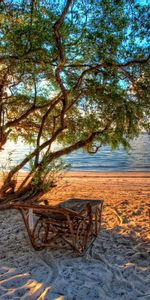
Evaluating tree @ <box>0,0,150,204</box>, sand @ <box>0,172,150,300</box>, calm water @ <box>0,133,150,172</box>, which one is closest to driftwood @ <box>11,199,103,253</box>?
sand @ <box>0,172,150,300</box>

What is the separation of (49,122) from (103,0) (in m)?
4.42

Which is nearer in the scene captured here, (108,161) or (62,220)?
(62,220)

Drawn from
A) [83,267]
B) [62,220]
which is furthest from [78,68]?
[83,267]

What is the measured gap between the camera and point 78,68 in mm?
7445

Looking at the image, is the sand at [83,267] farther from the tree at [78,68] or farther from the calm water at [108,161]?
the calm water at [108,161]

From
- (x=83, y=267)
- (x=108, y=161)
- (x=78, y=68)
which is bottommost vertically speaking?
(x=83, y=267)

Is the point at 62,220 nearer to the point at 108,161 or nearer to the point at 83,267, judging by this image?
the point at 83,267

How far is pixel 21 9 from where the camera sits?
6.03 metres

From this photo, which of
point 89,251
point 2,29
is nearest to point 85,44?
point 2,29

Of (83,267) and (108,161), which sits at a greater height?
(108,161)

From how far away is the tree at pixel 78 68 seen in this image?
5.80 meters

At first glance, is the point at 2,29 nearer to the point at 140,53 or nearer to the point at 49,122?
the point at 140,53

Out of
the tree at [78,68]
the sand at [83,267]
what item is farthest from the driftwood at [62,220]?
the tree at [78,68]

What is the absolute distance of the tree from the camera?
19.0 ft
